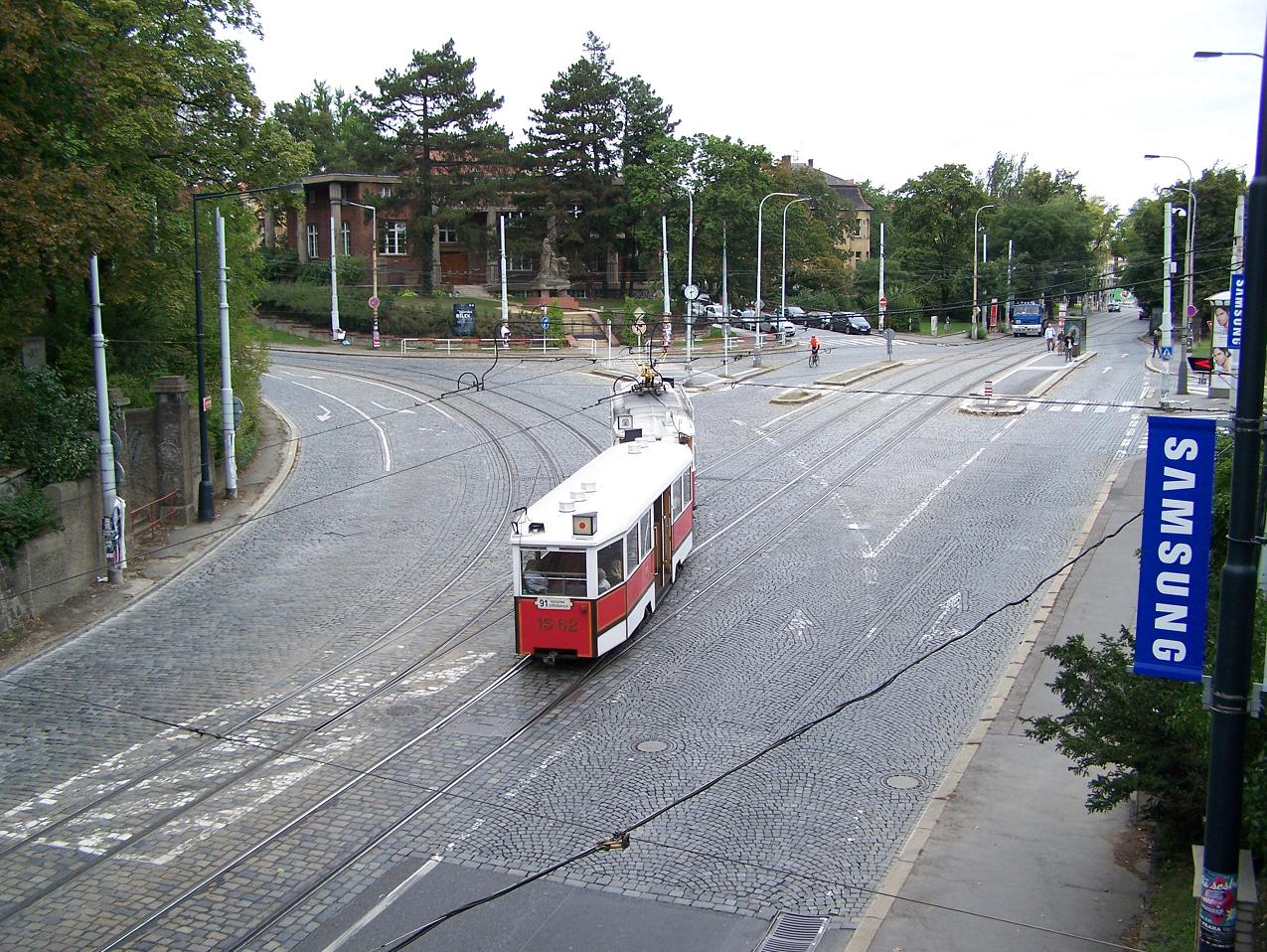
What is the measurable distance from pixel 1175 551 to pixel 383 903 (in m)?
7.33

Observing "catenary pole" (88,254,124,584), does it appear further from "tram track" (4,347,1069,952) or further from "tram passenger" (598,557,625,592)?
"tram passenger" (598,557,625,592)

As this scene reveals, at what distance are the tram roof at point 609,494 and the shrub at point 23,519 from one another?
341 inches

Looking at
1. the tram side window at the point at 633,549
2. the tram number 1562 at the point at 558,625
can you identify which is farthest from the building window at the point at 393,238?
the tram number 1562 at the point at 558,625

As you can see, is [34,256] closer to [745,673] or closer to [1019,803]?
[745,673]

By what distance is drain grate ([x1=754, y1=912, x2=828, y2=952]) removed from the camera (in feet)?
32.9

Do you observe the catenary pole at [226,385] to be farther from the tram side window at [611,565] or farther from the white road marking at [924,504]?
the white road marking at [924,504]

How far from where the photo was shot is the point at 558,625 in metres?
16.9

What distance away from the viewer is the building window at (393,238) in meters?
77.4

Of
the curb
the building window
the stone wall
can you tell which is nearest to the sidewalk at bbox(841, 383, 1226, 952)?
the curb

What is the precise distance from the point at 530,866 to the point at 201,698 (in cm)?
700

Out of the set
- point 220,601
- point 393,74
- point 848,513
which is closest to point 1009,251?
point 393,74

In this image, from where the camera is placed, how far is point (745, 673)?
17062mm

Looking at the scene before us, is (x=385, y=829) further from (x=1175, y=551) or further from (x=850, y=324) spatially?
(x=850, y=324)

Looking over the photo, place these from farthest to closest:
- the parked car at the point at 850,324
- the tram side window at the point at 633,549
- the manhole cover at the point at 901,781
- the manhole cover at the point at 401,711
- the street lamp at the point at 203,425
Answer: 1. the parked car at the point at 850,324
2. the street lamp at the point at 203,425
3. the tram side window at the point at 633,549
4. the manhole cover at the point at 401,711
5. the manhole cover at the point at 901,781
